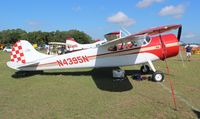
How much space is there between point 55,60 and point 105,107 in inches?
216

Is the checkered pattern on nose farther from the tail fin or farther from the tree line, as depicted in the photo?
the tree line

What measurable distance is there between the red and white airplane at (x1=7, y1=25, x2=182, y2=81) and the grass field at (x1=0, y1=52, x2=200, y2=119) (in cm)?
102

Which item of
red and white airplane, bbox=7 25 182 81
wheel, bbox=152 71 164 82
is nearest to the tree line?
red and white airplane, bbox=7 25 182 81

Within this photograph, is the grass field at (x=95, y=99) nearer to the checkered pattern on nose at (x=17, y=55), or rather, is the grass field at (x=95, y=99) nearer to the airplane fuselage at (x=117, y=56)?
the airplane fuselage at (x=117, y=56)

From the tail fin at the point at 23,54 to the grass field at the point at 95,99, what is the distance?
1.18 meters

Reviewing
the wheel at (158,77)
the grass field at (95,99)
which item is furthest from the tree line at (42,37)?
the wheel at (158,77)

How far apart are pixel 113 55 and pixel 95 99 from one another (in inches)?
165

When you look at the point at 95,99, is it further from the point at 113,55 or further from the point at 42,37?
the point at 42,37

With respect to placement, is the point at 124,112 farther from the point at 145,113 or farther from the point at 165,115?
the point at 165,115

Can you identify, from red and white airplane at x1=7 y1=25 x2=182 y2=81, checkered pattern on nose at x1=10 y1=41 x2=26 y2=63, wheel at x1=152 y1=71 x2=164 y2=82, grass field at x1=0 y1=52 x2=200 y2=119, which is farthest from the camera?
checkered pattern on nose at x1=10 y1=41 x2=26 y2=63

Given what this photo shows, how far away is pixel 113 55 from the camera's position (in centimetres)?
1080

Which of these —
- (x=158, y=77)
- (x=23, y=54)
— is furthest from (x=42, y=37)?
(x=158, y=77)

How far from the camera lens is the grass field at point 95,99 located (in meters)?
5.55

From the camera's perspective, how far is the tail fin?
11.0m
